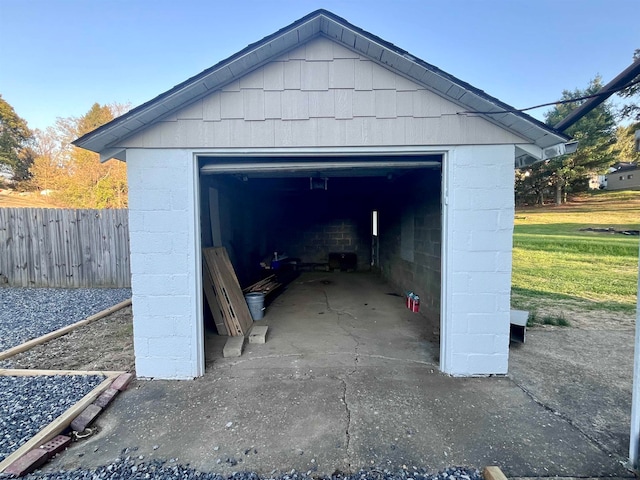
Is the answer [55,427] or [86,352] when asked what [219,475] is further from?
[86,352]

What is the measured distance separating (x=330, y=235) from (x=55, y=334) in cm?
814

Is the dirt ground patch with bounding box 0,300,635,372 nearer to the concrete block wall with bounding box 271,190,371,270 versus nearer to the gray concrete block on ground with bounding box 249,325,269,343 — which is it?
the gray concrete block on ground with bounding box 249,325,269,343

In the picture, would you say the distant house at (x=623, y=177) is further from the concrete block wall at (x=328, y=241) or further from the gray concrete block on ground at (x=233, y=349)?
the gray concrete block on ground at (x=233, y=349)

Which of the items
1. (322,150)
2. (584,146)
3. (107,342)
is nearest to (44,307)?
(107,342)

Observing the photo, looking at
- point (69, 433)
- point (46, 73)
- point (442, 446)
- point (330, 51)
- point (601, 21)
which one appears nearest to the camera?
point (442, 446)

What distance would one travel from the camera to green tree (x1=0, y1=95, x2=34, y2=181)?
21703 mm

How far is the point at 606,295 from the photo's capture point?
691cm

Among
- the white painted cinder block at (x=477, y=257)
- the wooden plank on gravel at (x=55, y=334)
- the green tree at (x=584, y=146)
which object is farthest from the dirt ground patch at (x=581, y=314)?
the green tree at (x=584, y=146)

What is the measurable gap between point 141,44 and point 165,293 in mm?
14736

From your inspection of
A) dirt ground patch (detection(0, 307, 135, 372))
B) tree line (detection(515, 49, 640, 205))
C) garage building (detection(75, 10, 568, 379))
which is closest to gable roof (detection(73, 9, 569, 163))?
garage building (detection(75, 10, 568, 379))

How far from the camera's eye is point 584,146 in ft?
87.9

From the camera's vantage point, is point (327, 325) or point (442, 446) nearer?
point (442, 446)

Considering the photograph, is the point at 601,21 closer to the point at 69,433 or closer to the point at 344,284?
the point at 344,284

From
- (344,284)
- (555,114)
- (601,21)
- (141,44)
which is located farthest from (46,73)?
A: (555,114)
